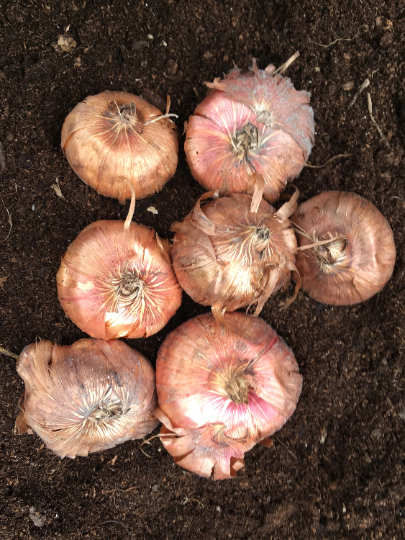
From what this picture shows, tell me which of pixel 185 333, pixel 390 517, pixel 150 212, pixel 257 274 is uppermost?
pixel 257 274

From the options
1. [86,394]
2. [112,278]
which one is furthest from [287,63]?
[86,394]

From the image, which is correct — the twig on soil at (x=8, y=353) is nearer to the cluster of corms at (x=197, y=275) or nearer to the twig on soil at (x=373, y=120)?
the cluster of corms at (x=197, y=275)

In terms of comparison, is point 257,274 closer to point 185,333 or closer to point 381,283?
point 185,333

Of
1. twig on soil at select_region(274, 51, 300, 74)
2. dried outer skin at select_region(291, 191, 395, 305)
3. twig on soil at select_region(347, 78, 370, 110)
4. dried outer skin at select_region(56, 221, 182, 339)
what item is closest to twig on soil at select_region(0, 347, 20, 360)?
dried outer skin at select_region(56, 221, 182, 339)

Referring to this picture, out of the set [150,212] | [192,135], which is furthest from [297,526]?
[192,135]

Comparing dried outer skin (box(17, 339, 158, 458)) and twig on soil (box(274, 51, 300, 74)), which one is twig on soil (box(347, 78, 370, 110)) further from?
dried outer skin (box(17, 339, 158, 458))

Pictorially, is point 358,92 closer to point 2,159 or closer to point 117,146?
point 117,146
